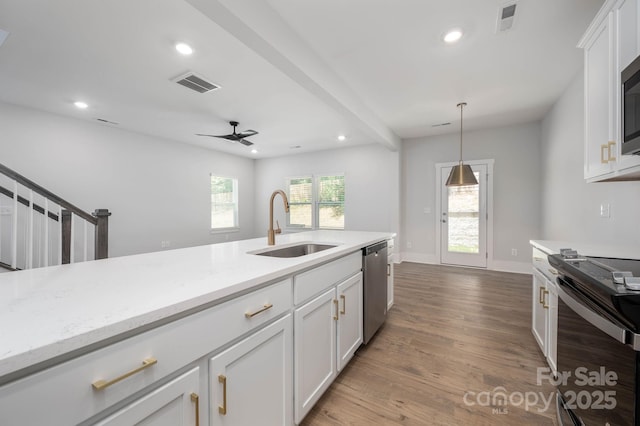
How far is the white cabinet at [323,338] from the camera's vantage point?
139 cm

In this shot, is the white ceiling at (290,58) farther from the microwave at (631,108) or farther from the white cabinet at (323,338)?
the white cabinet at (323,338)

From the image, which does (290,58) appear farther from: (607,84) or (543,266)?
(543,266)

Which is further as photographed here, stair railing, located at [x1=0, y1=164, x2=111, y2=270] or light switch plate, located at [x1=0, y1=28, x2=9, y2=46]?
stair railing, located at [x1=0, y1=164, x2=111, y2=270]

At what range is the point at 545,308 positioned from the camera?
6.40ft

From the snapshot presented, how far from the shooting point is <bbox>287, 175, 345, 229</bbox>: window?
6613mm

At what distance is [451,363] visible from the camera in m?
2.07

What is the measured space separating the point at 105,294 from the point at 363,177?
5.74 m

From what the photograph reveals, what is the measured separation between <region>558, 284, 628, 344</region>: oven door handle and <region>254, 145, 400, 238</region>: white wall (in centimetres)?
423

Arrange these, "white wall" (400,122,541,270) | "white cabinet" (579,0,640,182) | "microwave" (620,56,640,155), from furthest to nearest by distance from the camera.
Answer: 1. "white wall" (400,122,541,270)
2. "white cabinet" (579,0,640,182)
3. "microwave" (620,56,640,155)

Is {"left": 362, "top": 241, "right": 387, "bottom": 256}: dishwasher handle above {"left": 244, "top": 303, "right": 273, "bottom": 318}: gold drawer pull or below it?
above

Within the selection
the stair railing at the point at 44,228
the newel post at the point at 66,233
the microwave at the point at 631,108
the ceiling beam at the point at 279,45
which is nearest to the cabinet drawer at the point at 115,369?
the ceiling beam at the point at 279,45

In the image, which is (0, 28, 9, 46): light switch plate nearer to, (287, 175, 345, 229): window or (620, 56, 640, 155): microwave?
(620, 56, 640, 155): microwave

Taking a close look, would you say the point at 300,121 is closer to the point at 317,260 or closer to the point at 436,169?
the point at 436,169

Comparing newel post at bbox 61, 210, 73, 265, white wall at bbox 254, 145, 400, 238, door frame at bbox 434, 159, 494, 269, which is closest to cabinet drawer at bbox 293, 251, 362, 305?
newel post at bbox 61, 210, 73, 265
